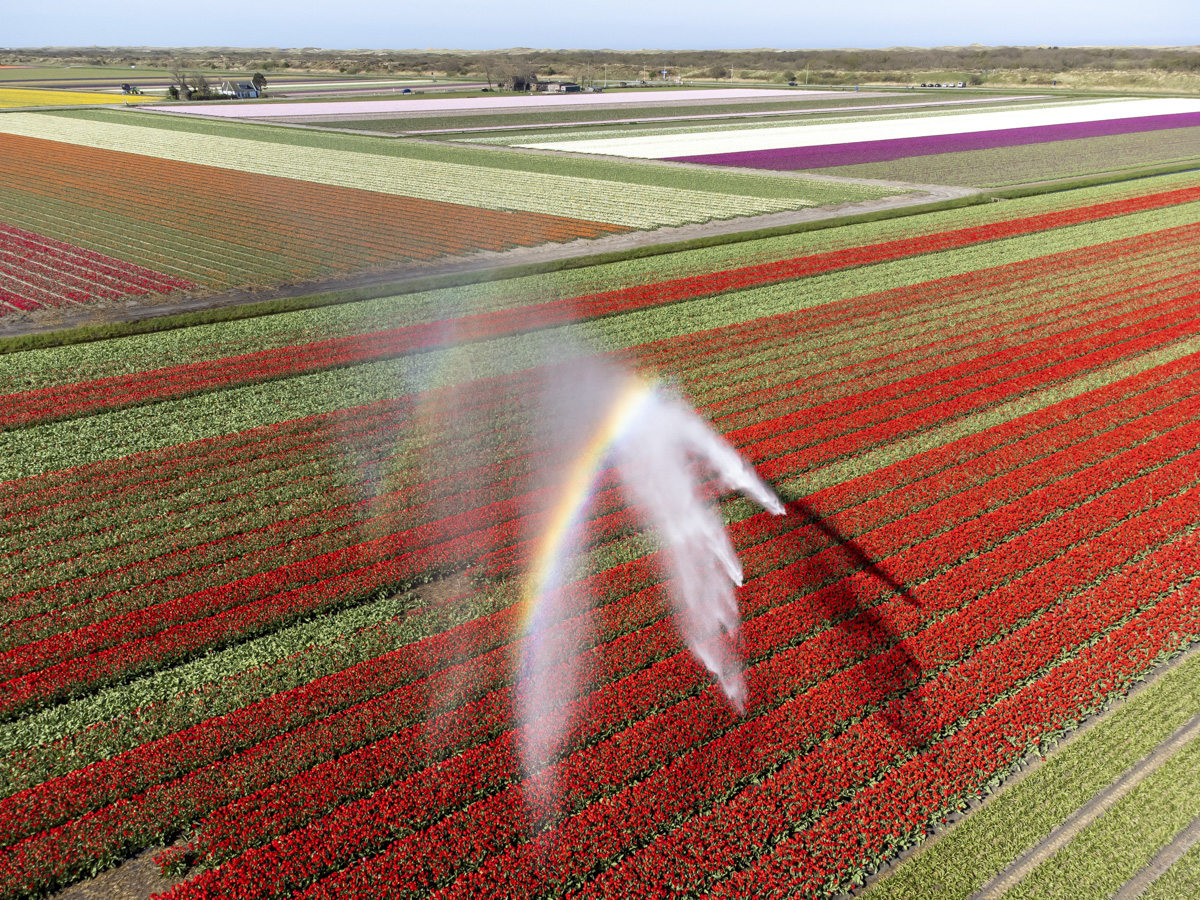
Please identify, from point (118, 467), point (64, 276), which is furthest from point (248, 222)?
point (118, 467)

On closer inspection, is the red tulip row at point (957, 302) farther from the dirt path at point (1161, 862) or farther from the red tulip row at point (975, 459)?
the dirt path at point (1161, 862)

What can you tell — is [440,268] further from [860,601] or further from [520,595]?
[860,601]

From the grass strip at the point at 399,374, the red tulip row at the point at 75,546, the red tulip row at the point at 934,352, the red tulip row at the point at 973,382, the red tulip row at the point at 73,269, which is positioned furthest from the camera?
the red tulip row at the point at 73,269

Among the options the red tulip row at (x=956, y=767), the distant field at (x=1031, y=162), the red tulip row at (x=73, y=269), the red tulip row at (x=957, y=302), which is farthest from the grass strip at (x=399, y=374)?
the distant field at (x=1031, y=162)

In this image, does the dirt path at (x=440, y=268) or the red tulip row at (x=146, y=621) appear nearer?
the red tulip row at (x=146, y=621)

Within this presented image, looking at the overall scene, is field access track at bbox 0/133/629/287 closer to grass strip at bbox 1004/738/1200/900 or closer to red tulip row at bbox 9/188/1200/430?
red tulip row at bbox 9/188/1200/430

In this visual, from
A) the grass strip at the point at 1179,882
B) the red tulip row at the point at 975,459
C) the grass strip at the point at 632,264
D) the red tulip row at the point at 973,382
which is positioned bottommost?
the grass strip at the point at 632,264

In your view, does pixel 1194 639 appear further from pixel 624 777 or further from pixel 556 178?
pixel 556 178
